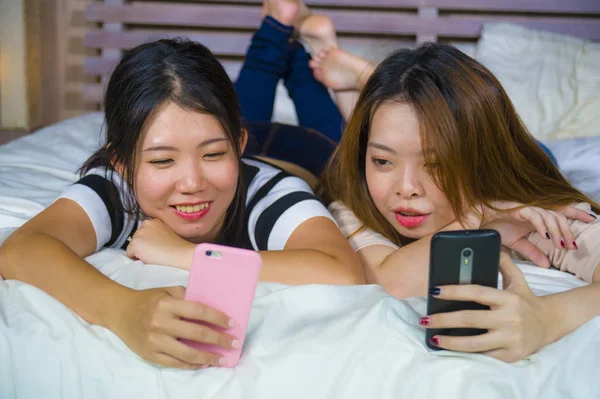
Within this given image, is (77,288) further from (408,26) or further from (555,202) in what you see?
(408,26)

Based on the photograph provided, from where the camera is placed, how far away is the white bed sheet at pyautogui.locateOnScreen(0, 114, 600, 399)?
28.1 inches

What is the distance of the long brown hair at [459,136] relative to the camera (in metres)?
1.06

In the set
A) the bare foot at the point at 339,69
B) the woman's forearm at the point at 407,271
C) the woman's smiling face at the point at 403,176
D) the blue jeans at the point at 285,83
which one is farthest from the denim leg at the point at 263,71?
the woman's forearm at the point at 407,271

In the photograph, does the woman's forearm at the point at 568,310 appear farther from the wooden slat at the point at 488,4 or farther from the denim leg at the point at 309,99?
the wooden slat at the point at 488,4

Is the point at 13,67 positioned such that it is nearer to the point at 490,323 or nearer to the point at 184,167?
the point at 184,167

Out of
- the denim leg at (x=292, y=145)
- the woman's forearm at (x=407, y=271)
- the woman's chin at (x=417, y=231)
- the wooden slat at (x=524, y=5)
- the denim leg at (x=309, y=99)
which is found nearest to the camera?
the woman's forearm at (x=407, y=271)

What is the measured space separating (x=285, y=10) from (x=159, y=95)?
927 mm

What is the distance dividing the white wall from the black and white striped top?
5.25 ft

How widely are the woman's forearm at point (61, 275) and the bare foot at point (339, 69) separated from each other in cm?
107

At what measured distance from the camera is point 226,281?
71cm

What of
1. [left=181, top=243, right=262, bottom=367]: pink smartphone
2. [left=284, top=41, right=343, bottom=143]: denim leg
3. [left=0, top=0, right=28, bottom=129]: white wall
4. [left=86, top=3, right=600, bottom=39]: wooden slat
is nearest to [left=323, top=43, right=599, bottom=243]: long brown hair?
[left=181, top=243, right=262, bottom=367]: pink smartphone

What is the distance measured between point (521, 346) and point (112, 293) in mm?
506

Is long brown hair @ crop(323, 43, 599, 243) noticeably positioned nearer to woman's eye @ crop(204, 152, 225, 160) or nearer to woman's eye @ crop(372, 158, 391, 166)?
woman's eye @ crop(372, 158, 391, 166)

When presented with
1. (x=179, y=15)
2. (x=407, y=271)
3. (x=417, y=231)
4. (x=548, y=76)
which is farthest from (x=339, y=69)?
(x=179, y=15)
